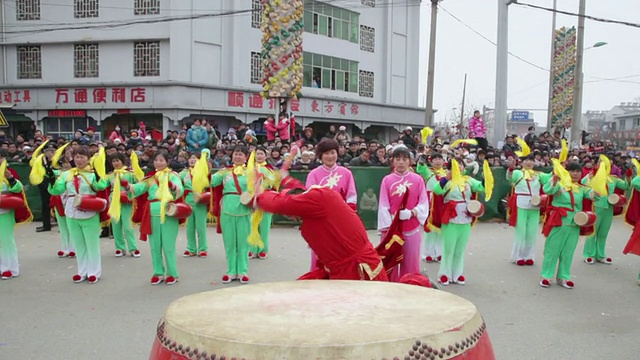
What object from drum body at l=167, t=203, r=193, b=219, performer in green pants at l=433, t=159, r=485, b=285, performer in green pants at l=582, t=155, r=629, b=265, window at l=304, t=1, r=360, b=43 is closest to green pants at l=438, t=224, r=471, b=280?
performer in green pants at l=433, t=159, r=485, b=285

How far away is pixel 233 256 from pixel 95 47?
16238mm

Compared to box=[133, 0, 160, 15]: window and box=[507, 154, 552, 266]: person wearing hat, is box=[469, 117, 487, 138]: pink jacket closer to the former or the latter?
box=[507, 154, 552, 266]: person wearing hat

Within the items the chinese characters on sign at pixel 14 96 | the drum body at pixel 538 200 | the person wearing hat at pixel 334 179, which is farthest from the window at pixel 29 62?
the drum body at pixel 538 200

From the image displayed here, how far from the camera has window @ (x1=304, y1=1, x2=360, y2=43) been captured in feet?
76.5

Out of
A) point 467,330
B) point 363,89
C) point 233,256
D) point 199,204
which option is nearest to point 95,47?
point 363,89

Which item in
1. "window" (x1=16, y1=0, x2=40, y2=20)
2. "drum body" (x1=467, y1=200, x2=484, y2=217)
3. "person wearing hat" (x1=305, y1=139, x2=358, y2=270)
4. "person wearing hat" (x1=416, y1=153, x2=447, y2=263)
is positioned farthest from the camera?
"window" (x1=16, y1=0, x2=40, y2=20)

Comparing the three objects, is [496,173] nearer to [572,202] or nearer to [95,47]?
[572,202]

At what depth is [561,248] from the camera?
6.41 metres

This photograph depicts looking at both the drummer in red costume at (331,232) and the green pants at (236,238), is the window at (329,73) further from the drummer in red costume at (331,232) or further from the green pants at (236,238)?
the drummer in red costume at (331,232)

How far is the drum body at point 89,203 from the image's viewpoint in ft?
20.9

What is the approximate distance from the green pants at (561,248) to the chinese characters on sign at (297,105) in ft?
40.5

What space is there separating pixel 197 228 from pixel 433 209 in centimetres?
340

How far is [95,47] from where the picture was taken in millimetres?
20203

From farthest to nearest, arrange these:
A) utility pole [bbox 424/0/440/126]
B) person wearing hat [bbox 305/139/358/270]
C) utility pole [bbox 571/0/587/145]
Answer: utility pole [bbox 424/0/440/126], utility pole [bbox 571/0/587/145], person wearing hat [bbox 305/139/358/270]
